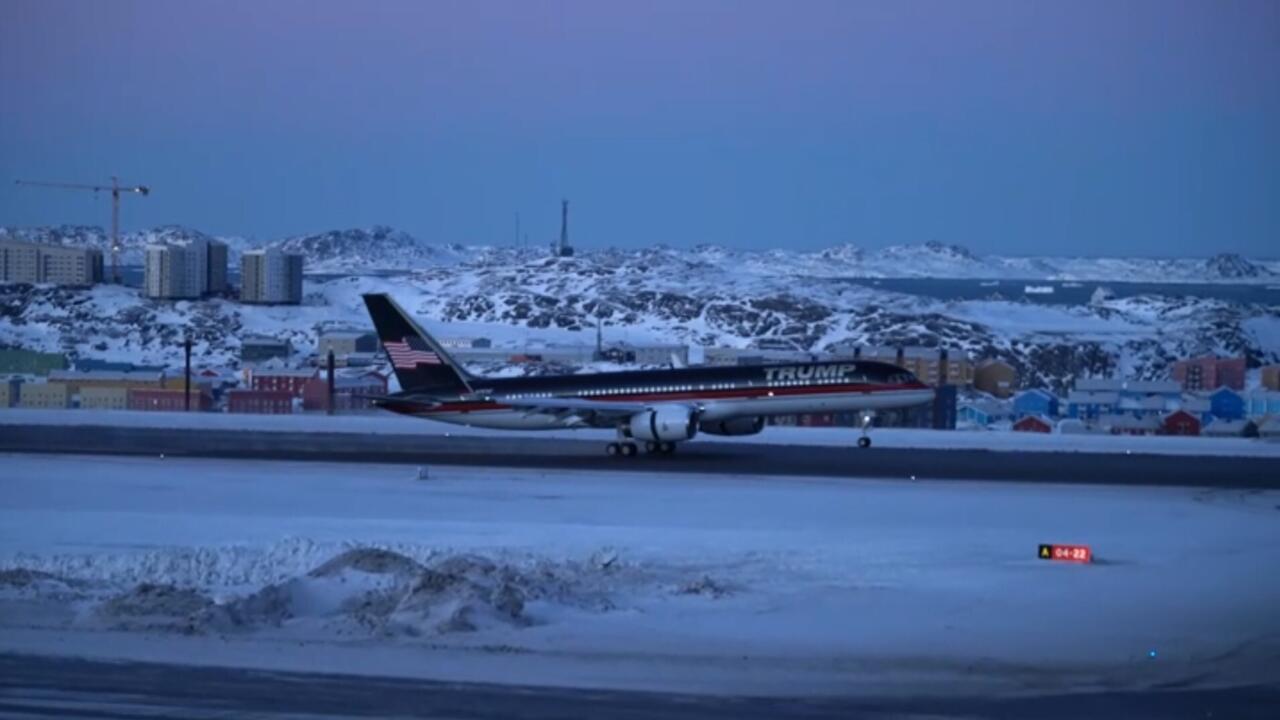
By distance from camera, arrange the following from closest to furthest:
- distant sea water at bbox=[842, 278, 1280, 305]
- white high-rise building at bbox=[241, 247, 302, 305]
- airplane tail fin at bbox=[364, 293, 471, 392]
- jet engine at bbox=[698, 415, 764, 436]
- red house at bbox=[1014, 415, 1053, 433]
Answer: jet engine at bbox=[698, 415, 764, 436], airplane tail fin at bbox=[364, 293, 471, 392], red house at bbox=[1014, 415, 1053, 433], white high-rise building at bbox=[241, 247, 302, 305], distant sea water at bbox=[842, 278, 1280, 305]

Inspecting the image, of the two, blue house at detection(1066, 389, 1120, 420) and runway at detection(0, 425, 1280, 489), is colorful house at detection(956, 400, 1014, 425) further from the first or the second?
runway at detection(0, 425, 1280, 489)

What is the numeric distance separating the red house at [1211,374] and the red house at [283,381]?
132ft

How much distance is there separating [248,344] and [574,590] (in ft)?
249

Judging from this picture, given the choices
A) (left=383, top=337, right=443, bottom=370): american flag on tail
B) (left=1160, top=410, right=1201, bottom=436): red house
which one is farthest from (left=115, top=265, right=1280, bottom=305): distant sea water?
(left=383, top=337, right=443, bottom=370): american flag on tail

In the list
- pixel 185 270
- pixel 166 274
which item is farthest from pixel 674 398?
pixel 185 270

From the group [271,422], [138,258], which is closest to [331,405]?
[271,422]

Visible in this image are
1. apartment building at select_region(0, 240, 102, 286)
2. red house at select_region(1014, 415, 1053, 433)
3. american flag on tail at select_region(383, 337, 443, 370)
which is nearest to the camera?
american flag on tail at select_region(383, 337, 443, 370)

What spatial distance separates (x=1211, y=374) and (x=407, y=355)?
4582 centimetres

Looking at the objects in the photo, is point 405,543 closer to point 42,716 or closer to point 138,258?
point 42,716

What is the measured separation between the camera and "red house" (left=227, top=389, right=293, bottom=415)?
190 feet

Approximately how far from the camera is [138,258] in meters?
192

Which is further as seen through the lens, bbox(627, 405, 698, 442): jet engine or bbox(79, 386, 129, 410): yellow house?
bbox(79, 386, 129, 410): yellow house

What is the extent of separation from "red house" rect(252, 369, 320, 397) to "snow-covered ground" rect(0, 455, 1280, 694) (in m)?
34.2

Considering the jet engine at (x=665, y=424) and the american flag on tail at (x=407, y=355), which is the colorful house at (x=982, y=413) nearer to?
the jet engine at (x=665, y=424)
